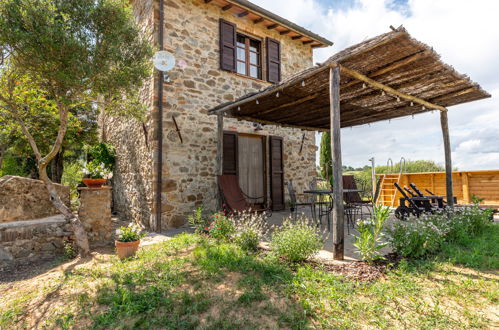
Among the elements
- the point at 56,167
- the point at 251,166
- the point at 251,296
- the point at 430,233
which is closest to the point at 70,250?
the point at 251,296

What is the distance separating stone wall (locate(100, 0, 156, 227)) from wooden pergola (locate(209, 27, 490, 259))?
1.57 meters

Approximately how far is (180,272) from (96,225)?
238cm

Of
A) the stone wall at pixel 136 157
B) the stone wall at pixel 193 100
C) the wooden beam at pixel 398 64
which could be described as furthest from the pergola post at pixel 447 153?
the stone wall at pixel 136 157

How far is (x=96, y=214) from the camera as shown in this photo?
449 cm

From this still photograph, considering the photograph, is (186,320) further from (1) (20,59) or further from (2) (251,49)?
(2) (251,49)

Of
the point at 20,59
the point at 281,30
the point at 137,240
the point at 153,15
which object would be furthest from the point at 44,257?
the point at 281,30

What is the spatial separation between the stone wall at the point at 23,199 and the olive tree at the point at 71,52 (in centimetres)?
80

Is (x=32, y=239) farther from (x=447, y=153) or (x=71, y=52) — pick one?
(x=447, y=153)

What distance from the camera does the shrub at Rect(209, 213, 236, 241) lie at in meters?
4.20

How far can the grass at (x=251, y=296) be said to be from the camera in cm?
206

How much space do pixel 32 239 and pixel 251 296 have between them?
11.7 feet

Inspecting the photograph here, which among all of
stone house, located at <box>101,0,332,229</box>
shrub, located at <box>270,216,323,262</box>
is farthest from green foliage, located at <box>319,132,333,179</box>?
shrub, located at <box>270,216,323,262</box>

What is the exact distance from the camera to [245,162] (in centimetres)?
685

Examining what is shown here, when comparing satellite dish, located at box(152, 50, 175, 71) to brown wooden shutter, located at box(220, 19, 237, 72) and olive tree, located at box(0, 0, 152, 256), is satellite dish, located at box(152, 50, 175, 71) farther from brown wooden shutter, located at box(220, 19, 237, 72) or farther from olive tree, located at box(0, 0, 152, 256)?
olive tree, located at box(0, 0, 152, 256)
